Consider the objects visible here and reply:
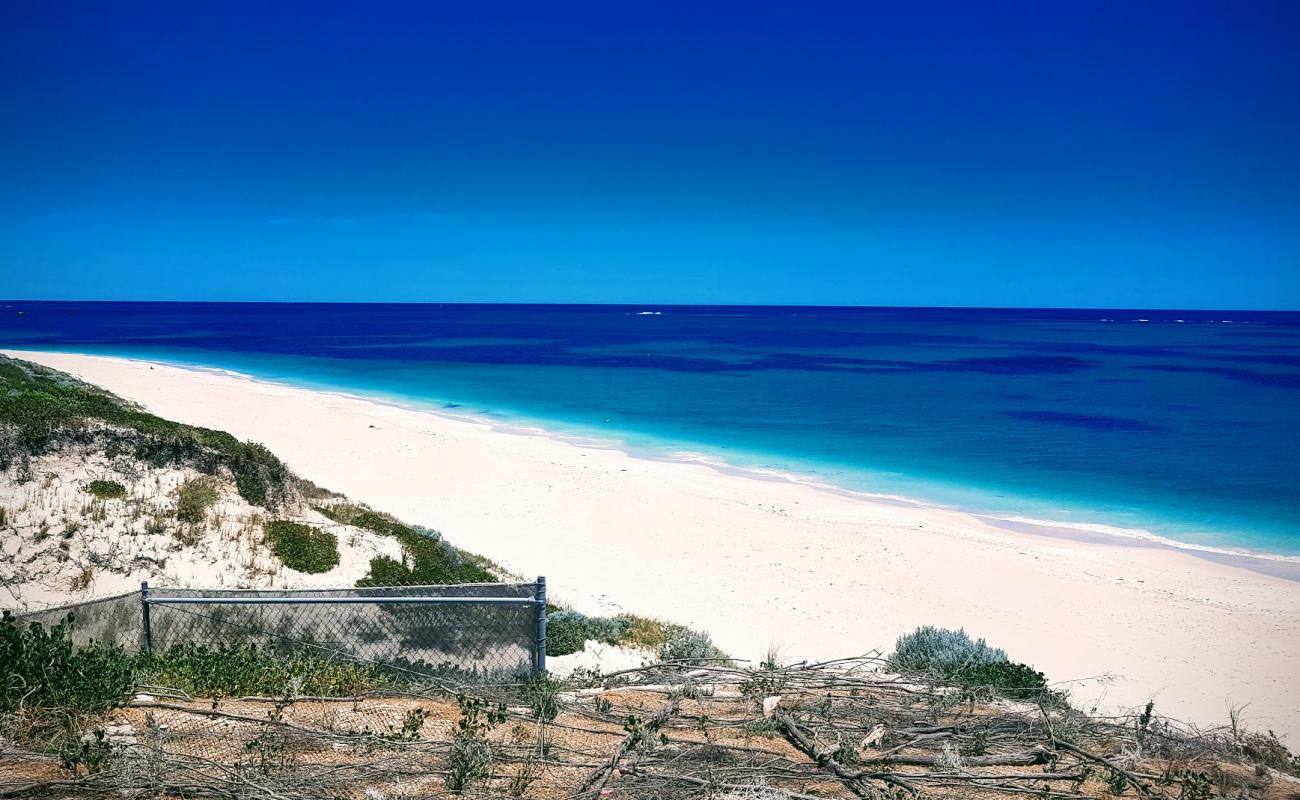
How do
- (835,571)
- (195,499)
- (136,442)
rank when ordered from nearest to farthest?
(195,499), (136,442), (835,571)

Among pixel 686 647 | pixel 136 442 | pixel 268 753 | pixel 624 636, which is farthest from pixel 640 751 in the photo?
pixel 136 442

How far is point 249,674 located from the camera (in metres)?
7.66

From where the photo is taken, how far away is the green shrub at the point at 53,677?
6492mm

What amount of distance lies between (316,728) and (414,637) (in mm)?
2021

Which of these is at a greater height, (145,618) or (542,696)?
(145,618)

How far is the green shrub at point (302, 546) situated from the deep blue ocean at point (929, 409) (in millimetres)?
18702

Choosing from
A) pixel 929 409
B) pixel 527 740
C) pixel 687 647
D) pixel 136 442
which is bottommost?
pixel 687 647

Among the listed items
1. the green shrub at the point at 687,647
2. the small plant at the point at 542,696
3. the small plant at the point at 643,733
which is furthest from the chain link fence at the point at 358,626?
the green shrub at the point at 687,647

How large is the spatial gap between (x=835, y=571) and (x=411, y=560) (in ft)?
29.1

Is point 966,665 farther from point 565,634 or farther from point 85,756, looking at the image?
point 85,756

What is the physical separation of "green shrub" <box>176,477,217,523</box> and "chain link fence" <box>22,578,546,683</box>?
4660mm

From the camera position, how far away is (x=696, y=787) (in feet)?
20.0

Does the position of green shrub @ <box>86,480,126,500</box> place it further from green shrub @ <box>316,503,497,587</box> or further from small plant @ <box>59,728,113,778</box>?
small plant @ <box>59,728,113,778</box>

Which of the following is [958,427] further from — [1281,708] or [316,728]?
[316,728]
